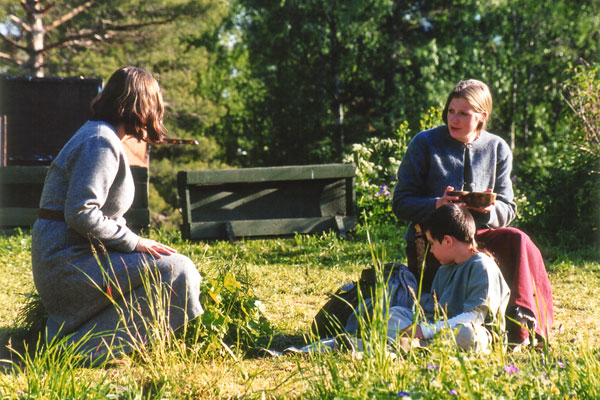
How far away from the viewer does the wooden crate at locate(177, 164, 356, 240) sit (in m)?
7.45

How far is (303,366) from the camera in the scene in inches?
130

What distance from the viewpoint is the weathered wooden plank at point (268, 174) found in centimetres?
741

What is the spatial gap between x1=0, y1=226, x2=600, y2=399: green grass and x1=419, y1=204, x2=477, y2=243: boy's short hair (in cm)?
62

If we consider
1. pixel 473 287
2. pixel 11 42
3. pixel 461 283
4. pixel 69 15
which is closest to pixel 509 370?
pixel 473 287

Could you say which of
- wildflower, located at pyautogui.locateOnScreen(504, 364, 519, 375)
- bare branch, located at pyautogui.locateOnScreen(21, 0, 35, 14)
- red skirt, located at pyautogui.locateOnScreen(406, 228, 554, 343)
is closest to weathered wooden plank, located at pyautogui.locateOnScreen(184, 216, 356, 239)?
red skirt, located at pyautogui.locateOnScreen(406, 228, 554, 343)

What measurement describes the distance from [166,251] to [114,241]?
27cm

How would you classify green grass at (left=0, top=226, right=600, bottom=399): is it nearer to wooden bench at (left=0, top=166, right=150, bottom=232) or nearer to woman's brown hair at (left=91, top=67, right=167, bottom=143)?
woman's brown hair at (left=91, top=67, right=167, bottom=143)

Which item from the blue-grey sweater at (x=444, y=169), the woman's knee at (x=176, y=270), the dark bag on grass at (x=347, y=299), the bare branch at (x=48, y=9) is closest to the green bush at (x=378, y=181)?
the blue-grey sweater at (x=444, y=169)

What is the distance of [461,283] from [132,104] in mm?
1910

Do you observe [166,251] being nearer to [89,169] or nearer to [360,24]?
[89,169]

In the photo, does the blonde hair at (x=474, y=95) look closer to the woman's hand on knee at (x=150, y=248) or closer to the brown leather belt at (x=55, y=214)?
the woman's hand on knee at (x=150, y=248)

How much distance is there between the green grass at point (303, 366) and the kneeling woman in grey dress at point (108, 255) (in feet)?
0.59

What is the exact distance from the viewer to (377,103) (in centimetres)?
1958

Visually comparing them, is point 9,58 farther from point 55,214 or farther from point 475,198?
point 475,198
